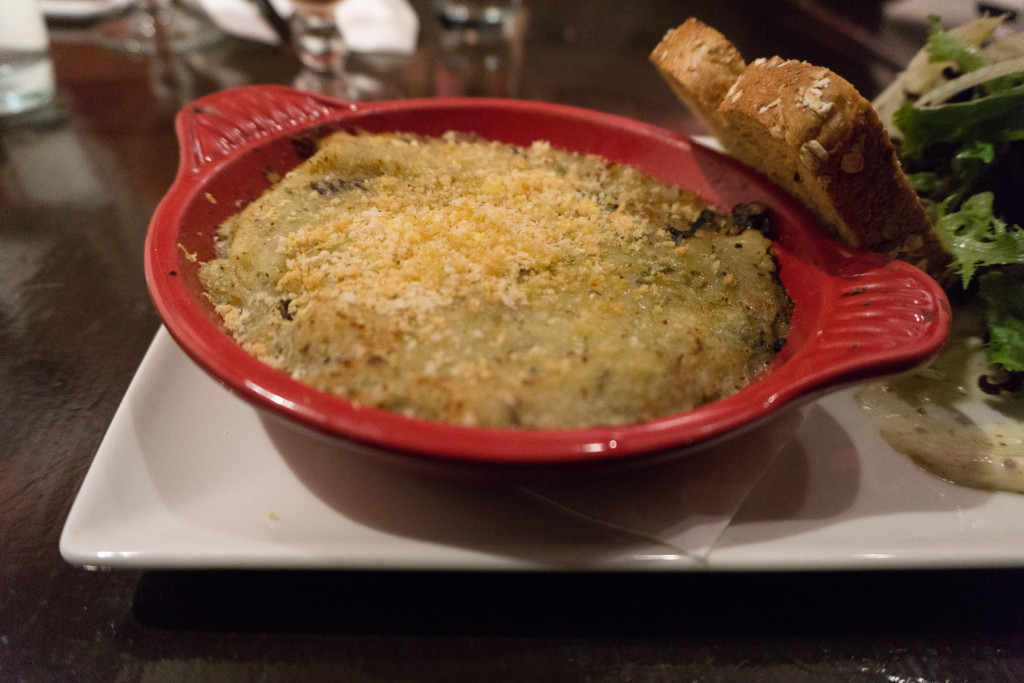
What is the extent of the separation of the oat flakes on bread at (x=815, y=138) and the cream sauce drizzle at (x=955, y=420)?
0.63 feet

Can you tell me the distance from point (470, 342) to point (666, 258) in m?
0.43

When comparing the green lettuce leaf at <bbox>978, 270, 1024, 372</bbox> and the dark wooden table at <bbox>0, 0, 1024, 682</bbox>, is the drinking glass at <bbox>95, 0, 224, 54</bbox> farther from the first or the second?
the green lettuce leaf at <bbox>978, 270, 1024, 372</bbox>

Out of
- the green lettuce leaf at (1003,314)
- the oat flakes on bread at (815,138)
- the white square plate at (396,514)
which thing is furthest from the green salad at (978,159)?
the white square plate at (396,514)

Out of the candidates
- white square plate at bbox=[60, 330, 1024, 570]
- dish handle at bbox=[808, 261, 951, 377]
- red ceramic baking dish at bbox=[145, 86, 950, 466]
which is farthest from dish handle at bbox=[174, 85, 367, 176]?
dish handle at bbox=[808, 261, 951, 377]

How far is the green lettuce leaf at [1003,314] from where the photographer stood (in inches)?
47.9

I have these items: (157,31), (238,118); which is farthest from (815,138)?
(157,31)

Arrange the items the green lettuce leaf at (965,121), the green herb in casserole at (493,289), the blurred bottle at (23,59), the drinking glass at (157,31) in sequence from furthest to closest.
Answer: the drinking glass at (157,31) → the blurred bottle at (23,59) → the green lettuce leaf at (965,121) → the green herb in casserole at (493,289)

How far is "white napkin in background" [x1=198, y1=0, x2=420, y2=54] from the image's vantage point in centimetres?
276

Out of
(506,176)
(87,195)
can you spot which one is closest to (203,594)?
(506,176)

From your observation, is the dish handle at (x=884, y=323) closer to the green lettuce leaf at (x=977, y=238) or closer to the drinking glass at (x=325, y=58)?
the green lettuce leaf at (x=977, y=238)

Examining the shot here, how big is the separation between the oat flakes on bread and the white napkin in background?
1862 mm

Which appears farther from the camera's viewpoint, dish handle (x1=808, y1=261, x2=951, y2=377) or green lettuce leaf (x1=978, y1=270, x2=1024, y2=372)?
green lettuce leaf (x1=978, y1=270, x2=1024, y2=372)

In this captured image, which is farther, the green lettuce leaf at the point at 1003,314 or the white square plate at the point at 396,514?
the green lettuce leaf at the point at 1003,314

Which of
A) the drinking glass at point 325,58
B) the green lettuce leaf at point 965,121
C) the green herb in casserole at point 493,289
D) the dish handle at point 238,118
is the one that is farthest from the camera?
the drinking glass at point 325,58
